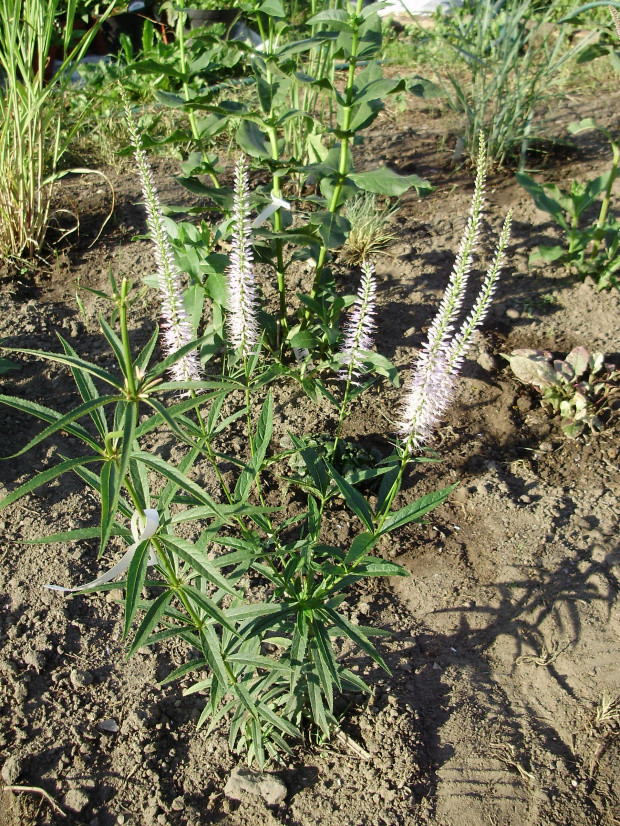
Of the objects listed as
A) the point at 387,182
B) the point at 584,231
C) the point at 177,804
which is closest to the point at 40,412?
the point at 177,804

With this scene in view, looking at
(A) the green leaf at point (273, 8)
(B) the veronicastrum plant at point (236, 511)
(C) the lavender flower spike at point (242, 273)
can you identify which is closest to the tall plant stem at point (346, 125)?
(A) the green leaf at point (273, 8)

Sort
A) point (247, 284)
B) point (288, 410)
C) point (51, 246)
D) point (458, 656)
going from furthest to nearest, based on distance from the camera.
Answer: point (51, 246) < point (288, 410) < point (458, 656) < point (247, 284)

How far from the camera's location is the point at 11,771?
199 cm

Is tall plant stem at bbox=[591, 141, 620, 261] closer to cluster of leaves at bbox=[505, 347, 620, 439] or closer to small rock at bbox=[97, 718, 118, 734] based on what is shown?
cluster of leaves at bbox=[505, 347, 620, 439]

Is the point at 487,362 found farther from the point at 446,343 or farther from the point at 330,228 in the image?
the point at 446,343

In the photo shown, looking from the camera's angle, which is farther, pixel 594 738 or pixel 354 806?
pixel 594 738

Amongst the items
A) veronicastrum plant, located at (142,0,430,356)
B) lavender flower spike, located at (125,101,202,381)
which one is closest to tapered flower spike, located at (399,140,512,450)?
lavender flower spike, located at (125,101,202,381)

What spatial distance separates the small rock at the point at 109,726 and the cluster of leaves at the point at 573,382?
2.49m

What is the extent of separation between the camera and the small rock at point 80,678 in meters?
2.25

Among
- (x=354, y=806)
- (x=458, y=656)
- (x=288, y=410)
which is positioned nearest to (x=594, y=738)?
(x=458, y=656)

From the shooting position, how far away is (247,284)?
6.21 ft

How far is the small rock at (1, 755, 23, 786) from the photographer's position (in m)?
1.98

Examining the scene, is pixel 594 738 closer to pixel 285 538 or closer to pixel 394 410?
pixel 285 538

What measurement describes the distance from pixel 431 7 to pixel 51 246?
677 cm
